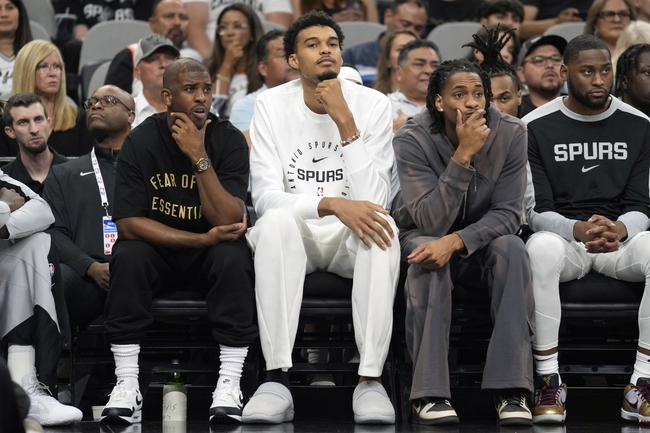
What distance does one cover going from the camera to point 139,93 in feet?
19.9

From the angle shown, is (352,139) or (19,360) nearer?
(19,360)

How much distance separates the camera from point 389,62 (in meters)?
6.61

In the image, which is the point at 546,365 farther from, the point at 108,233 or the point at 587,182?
the point at 108,233

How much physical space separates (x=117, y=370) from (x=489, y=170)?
174 cm

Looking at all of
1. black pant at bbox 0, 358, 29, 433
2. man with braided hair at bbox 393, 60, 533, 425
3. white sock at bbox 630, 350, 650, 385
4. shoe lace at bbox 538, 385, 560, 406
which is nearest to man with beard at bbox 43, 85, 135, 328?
man with braided hair at bbox 393, 60, 533, 425

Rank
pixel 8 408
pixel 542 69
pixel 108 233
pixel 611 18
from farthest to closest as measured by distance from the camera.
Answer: pixel 611 18 < pixel 542 69 < pixel 108 233 < pixel 8 408

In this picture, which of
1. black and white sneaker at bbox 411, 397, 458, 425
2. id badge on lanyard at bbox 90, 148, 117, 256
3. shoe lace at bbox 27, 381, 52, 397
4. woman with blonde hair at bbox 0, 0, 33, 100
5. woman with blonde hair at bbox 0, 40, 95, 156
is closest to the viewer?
black and white sneaker at bbox 411, 397, 458, 425

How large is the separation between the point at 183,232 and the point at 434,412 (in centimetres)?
126

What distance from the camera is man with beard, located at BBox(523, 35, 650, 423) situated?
165 inches

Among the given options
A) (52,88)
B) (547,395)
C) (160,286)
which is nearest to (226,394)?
(160,286)

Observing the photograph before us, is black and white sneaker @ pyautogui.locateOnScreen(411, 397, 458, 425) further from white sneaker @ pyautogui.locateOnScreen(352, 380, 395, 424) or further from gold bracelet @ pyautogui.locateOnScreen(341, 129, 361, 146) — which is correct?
gold bracelet @ pyautogui.locateOnScreen(341, 129, 361, 146)

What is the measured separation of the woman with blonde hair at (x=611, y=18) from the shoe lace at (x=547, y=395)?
3.44 meters

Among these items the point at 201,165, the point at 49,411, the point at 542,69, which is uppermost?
the point at 542,69

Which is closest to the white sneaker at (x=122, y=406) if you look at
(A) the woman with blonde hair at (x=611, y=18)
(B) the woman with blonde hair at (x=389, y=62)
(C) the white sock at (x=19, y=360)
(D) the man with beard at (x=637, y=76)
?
(C) the white sock at (x=19, y=360)
